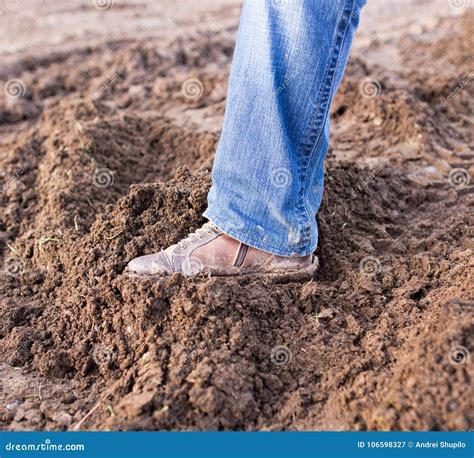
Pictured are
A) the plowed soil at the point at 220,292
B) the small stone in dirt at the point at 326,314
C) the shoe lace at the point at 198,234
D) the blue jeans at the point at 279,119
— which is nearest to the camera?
the plowed soil at the point at 220,292

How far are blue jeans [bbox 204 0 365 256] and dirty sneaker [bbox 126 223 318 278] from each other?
71mm

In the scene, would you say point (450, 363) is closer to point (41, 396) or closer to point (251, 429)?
point (251, 429)

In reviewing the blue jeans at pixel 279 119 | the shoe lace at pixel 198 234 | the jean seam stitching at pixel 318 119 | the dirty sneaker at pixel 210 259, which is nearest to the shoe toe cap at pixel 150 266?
the dirty sneaker at pixel 210 259

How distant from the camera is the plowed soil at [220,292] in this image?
6.84 feet

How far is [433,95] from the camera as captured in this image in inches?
182

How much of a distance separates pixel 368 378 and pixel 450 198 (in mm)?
1594

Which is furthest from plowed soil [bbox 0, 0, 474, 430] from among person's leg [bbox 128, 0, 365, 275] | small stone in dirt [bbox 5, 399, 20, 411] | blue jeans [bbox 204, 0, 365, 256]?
blue jeans [bbox 204, 0, 365, 256]

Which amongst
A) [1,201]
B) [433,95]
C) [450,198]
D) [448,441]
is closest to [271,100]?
[448,441]

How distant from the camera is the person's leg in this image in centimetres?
220

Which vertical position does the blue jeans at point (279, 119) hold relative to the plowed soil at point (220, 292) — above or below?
above

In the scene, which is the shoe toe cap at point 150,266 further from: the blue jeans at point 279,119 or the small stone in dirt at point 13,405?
the small stone in dirt at point 13,405

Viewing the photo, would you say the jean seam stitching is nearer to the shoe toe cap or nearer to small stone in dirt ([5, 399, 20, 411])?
the shoe toe cap

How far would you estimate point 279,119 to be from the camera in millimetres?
2295

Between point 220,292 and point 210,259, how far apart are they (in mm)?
194
